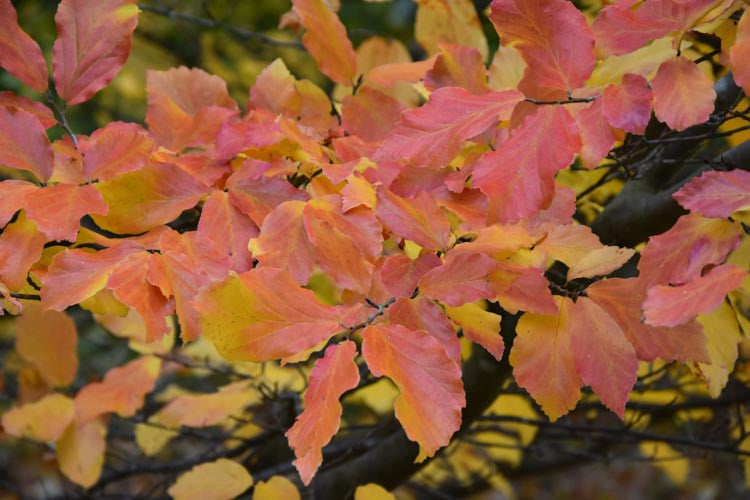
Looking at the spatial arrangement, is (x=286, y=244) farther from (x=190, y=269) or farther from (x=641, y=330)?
(x=641, y=330)

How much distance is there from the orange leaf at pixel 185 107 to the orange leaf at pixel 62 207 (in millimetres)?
192

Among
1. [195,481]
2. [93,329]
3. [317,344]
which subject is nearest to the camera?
[317,344]

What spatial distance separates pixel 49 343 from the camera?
1291 millimetres

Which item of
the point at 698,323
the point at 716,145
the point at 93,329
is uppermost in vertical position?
the point at 698,323

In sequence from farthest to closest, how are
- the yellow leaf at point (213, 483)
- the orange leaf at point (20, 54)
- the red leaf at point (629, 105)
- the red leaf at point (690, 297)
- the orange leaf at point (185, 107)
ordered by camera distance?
1. the yellow leaf at point (213, 483)
2. the orange leaf at point (185, 107)
3. the orange leaf at point (20, 54)
4. the red leaf at point (629, 105)
5. the red leaf at point (690, 297)

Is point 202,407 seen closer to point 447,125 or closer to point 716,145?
point 447,125

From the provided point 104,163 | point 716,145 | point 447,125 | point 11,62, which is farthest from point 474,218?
point 716,145

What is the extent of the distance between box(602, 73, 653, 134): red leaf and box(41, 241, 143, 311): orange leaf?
422 mm

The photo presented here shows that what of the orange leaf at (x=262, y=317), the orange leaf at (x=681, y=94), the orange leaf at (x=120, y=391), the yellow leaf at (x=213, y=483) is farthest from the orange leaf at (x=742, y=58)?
the orange leaf at (x=120, y=391)

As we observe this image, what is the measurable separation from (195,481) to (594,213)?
2.36ft

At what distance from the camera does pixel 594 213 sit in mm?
1219

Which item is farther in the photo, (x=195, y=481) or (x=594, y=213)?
(x=594, y=213)

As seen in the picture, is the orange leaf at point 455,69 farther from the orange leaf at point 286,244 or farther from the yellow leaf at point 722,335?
the yellow leaf at point 722,335

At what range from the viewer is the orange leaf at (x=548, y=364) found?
66cm
